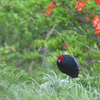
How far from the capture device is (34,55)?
5605 mm

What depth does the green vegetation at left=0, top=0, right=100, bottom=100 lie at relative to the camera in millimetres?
2547

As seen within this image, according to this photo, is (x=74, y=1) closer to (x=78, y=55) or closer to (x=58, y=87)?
(x=78, y=55)

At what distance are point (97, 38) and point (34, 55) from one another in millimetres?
2045

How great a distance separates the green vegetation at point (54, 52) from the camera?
8.36 ft

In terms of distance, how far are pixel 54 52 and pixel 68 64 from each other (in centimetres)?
82

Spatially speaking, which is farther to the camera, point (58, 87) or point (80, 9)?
point (80, 9)

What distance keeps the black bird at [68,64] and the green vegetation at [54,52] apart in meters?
0.13

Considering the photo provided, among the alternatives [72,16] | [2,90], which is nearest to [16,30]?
[72,16]

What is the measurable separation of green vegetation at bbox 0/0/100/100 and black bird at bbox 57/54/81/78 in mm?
131

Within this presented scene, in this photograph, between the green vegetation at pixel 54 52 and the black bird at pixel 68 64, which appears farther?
the black bird at pixel 68 64

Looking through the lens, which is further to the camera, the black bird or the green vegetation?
the black bird

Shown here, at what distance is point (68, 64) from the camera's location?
3547mm

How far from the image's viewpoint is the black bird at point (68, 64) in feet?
11.5

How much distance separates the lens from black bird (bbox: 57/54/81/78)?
3.50 metres
